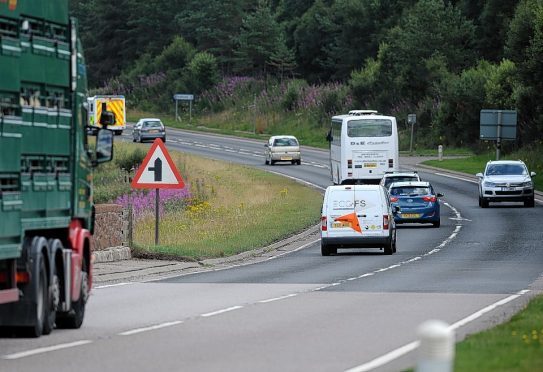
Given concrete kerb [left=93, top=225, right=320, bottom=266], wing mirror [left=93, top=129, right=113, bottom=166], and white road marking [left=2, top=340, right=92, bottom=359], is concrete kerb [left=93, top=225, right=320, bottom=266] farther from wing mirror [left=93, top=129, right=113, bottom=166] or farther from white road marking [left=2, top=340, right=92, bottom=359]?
white road marking [left=2, top=340, right=92, bottom=359]

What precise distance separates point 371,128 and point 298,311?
1770 inches

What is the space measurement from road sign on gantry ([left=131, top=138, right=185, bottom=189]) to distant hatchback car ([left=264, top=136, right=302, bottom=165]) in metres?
55.1

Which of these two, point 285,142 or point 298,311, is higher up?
point 298,311

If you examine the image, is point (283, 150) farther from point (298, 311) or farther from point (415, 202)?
point (298, 311)

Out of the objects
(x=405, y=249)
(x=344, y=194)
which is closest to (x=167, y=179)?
(x=344, y=194)

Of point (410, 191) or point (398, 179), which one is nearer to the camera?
point (410, 191)

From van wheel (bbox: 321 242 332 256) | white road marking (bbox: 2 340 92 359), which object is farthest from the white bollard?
van wheel (bbox: 321 242 332 256)

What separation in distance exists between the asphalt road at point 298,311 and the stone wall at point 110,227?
2387 millimetres

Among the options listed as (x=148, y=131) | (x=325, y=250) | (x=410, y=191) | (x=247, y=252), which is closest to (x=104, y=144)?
(x=247, y=252)

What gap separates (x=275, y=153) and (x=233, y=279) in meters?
59.4

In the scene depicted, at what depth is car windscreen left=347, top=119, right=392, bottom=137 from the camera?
66.3 meters

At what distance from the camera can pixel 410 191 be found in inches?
2010

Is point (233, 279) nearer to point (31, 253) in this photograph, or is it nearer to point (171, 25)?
point (31, 253)

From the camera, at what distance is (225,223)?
47.9m
